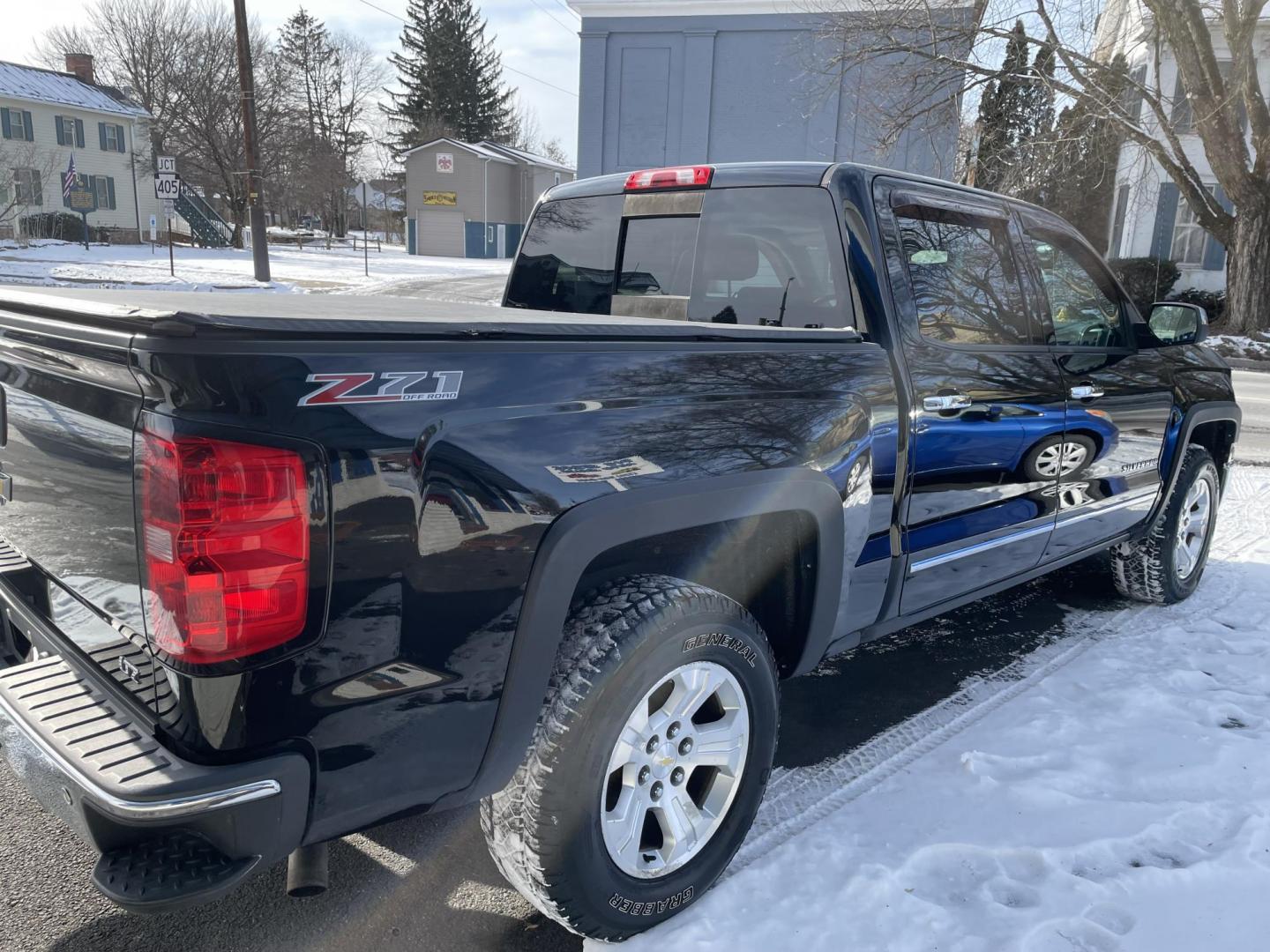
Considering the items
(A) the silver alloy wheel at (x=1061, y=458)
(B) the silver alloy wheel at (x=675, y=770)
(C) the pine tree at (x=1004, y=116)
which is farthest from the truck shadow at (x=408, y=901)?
(C) the pine tree at (x=1004, y=116)

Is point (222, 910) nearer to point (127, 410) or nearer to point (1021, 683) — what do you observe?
point (127, 410)

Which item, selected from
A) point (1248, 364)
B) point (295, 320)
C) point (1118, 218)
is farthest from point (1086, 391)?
point (1118, 218)

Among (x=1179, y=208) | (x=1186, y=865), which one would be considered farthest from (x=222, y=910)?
(x=1179, y=208)

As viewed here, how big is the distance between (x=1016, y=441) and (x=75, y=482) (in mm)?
2879

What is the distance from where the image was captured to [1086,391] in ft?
12.0

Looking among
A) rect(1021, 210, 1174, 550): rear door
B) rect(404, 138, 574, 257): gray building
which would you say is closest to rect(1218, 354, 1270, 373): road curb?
rect(1021, 210, 1174, 550): rear door

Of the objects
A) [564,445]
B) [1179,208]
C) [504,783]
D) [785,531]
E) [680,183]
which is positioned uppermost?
[1179,208]

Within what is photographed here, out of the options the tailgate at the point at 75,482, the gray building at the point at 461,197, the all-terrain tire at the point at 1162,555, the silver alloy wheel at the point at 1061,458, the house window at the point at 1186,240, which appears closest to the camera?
the tailgate at the point at 75,482

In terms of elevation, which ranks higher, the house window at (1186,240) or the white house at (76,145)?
the white house at (76,145)

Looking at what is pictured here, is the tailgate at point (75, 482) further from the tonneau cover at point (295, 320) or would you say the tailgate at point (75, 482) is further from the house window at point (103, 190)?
the house window at point (103, 190)

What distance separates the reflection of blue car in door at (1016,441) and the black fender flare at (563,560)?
33.5 inches

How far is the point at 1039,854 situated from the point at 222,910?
2.20m

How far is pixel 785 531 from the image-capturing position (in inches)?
104

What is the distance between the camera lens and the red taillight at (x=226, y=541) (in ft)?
5.14
